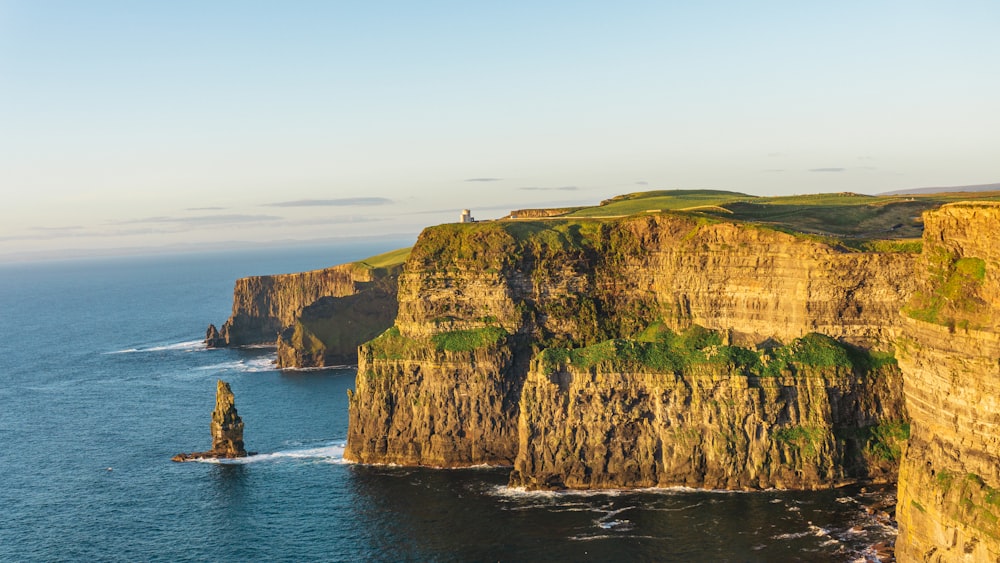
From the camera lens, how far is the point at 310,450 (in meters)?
99.3

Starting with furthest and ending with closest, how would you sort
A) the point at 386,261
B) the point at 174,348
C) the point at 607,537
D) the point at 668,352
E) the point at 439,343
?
the point at 386,261 < the point at 174,348 < the point at 439,343 < the point at 668,352 < the point at 607,537

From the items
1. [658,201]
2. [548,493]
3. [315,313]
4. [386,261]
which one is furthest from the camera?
[386,261]

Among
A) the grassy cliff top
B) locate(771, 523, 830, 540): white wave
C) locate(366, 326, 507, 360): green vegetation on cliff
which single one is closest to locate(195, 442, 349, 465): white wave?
locate(366, 326, 507, 360): green vegetation on cliff

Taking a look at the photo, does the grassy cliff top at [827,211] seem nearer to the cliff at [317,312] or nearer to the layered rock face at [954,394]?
the layered rock face at [954,394]

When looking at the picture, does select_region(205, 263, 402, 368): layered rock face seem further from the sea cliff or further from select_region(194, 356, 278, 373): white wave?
the sea cliff

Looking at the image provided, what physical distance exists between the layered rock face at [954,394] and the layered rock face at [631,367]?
25405 millimetres

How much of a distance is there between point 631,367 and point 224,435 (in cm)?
4444

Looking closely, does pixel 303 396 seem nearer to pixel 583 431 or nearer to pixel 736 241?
pixel 583 431

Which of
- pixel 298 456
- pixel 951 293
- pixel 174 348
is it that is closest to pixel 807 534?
pixel 951 293

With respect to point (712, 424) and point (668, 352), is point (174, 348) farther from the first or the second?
point (712, 424)

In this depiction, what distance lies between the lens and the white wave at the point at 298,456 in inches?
3765

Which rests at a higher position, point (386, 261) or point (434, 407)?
point (386, 261)

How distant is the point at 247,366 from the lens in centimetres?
15788

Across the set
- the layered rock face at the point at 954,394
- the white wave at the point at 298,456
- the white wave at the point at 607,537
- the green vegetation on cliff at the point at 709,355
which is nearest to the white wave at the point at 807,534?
the white wave at the point at 607,537
